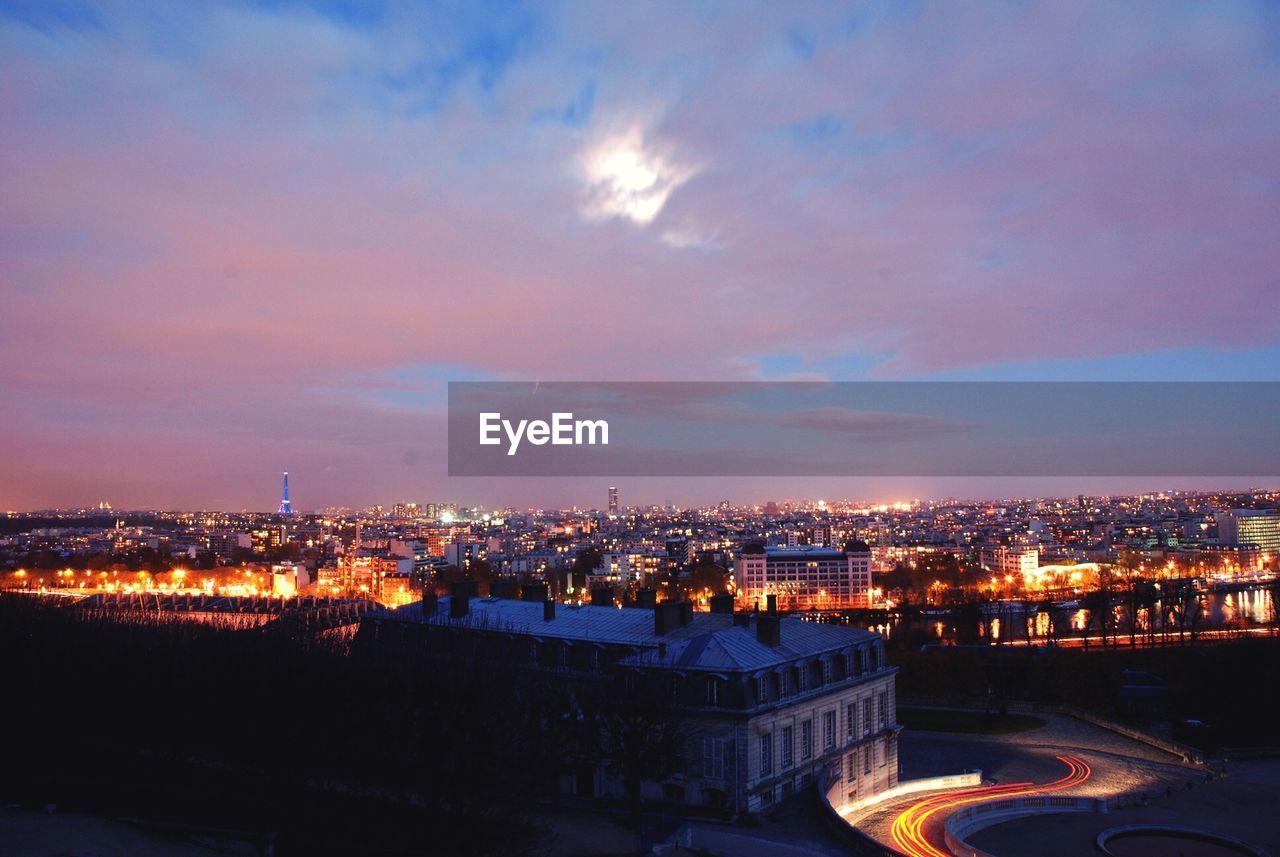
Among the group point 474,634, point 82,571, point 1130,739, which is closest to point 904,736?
point 1130,739

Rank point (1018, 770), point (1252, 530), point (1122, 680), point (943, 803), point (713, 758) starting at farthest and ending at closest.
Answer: point (1252, 530) < point (1122, 680) < point (1018, 770) < point (943, 803) < point (713, 758)

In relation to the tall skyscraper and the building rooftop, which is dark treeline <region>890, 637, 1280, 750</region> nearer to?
the building rooftop

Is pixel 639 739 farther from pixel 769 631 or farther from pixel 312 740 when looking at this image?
pixel 312 740

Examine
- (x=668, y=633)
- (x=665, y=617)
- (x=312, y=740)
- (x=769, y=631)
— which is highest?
(x=665, y=617)

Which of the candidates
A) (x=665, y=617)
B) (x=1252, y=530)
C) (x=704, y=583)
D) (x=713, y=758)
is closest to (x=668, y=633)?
(x=665, y=617)

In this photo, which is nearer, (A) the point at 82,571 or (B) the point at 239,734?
(B) the point at 239,734

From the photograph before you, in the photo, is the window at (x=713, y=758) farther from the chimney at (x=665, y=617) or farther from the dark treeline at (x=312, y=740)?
the chimney at (x=665, y=617)

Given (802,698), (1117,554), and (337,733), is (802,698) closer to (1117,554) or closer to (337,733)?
(337,733)
